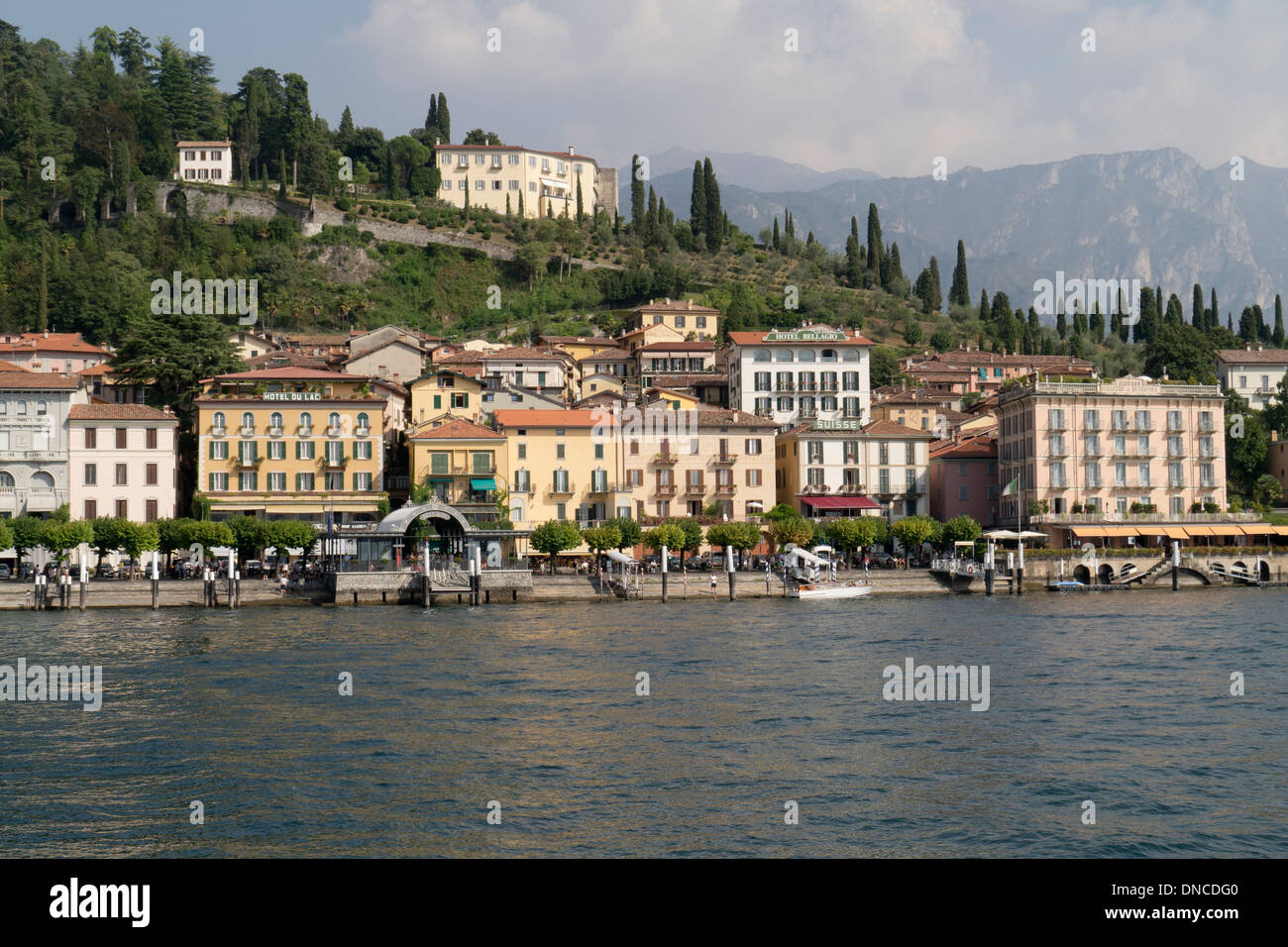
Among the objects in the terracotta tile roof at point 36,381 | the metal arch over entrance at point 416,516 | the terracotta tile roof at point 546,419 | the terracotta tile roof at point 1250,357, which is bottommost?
the metal arch over entrance at point 416,516

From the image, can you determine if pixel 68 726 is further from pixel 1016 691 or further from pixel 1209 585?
pixel 1209 585

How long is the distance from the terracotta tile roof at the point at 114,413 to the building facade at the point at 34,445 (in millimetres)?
664

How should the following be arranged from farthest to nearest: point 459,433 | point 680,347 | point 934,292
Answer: point 934,292
point 680,347
point 459,433

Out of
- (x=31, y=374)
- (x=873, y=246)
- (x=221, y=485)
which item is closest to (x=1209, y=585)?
(x=221, y=485)

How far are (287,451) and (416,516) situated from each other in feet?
45.5

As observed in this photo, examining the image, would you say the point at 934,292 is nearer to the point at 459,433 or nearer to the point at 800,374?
the point at 800,374

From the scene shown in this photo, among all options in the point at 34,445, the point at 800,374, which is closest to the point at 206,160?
the point at 34,445

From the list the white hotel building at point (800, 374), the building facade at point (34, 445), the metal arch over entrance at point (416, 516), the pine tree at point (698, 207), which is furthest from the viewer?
Result: the pine tree at point (698, 207)

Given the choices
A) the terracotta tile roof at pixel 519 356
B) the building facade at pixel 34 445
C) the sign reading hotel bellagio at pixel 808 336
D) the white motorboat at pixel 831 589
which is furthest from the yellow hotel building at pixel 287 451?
the sign reading hotel bellagio at pixel 808 336

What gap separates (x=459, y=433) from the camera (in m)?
73.0

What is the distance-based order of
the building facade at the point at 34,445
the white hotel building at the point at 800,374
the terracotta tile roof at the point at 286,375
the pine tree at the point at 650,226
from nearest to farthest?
the building facade at the point at 34,445 → the terracotta tile roof at the point at 286,375 → the white hotel building at the point at 800,374 → the pine tree at the point at 650,226

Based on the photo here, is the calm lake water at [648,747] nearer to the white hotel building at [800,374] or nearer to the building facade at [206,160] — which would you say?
the white hotel building at [800,374]

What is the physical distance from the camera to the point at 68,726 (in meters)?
28.0

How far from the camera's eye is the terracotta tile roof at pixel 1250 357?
4341 inches
